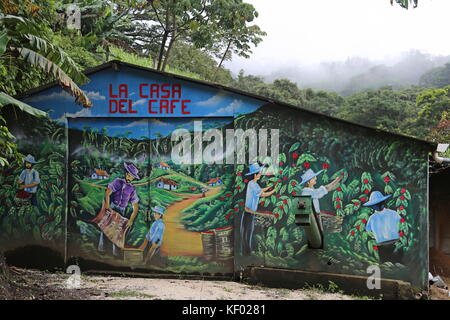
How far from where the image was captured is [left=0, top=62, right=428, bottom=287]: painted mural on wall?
7781 millimetres

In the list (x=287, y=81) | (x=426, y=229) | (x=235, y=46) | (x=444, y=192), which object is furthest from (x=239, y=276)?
(x=287, y=81)

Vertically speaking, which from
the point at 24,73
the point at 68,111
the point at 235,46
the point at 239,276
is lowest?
the point at 239,276

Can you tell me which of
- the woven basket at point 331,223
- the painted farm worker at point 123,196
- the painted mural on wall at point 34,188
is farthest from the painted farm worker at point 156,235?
the woven basket at point 331,223

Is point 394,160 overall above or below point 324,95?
below

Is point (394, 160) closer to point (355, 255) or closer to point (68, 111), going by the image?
point (355, 255)

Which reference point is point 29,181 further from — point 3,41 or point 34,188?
point 3,41

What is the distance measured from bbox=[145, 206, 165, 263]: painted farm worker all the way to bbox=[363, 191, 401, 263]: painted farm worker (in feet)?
11.7

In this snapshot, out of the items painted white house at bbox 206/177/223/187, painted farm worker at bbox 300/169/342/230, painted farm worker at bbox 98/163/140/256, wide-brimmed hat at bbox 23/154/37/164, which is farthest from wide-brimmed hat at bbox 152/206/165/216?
painted farm worker at bbox 300/169/342/230

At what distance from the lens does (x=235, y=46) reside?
86.3ft

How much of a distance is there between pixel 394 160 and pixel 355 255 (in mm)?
1664

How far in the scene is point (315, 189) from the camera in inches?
317

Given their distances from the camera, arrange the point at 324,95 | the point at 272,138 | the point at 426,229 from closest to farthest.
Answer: the point at 426,229, the point at 272,138, the point at 324,95

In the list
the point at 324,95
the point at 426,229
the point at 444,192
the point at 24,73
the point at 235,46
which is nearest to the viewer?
the point at 426,229

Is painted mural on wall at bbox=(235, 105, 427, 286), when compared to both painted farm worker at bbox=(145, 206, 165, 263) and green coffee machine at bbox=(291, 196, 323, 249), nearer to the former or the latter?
green coffee machine at bbox=(291, 196, 323, 249)
